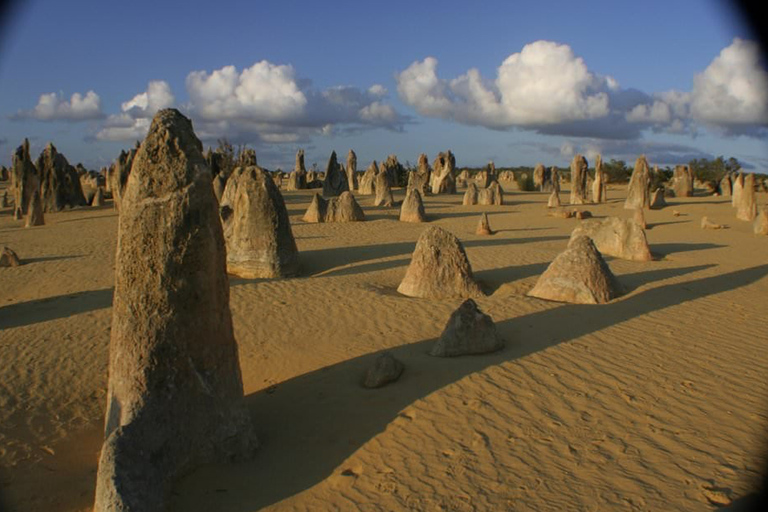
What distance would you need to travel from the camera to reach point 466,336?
6.29 m

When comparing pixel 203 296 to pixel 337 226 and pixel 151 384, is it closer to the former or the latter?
pixel 151 384

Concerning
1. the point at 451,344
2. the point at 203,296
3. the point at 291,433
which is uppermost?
the point at 203,296

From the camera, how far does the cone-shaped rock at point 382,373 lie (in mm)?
5562

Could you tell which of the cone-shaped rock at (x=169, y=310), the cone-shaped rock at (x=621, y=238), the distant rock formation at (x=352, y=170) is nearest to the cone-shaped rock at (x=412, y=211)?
the cone-shaped rock at (x=621, y=238)

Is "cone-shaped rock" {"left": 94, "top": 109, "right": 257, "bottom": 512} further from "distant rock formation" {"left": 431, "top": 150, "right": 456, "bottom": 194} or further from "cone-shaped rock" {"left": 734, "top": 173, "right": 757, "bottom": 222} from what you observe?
"distant rock formation" {"left": 431, "top": 150, "right": 456, "bottom": 194}

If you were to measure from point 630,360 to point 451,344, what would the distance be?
1.98 m

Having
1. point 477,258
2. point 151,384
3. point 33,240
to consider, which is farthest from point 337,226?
A: point 151,384

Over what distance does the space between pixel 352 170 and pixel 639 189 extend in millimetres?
17937

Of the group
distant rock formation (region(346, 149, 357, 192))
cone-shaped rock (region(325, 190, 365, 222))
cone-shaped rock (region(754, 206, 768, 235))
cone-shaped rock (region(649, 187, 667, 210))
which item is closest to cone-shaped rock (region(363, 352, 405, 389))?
cone-shaped rock (region(325, 190, 365, 222))

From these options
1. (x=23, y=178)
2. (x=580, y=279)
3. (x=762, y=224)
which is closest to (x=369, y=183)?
(x=23, y=178)

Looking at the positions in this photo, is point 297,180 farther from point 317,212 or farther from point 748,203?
point 748,203

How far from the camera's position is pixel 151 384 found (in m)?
4.26

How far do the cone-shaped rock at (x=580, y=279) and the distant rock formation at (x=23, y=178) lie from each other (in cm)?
1913

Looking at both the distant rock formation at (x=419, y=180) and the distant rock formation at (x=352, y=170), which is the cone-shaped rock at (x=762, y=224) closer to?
the distant rock formation at (x=419, y=180)
